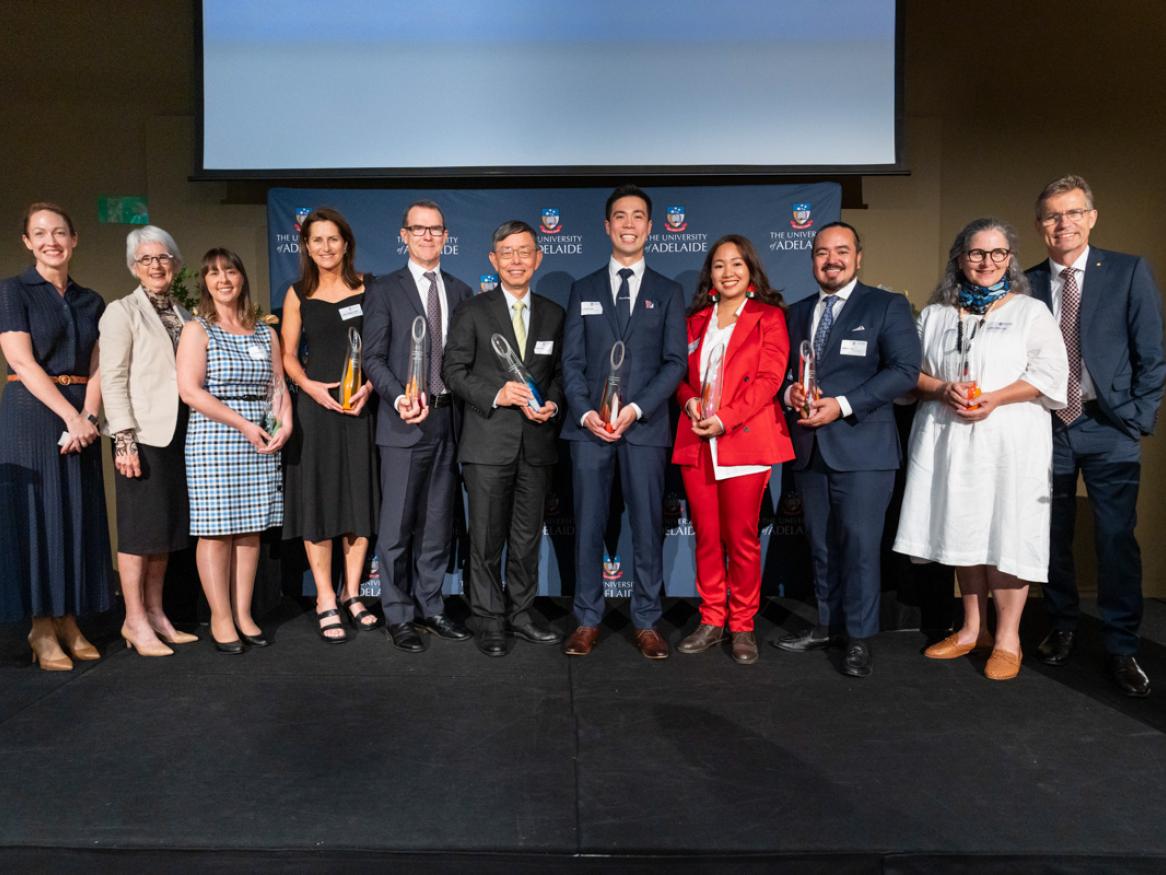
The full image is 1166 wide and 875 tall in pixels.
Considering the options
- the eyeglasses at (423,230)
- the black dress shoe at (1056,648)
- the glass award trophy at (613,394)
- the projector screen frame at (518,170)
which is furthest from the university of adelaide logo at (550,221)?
the black dress shoe at (1056,648)

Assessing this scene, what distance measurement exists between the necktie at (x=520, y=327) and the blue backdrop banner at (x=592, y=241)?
1.07 meters

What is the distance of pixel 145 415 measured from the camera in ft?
10.8

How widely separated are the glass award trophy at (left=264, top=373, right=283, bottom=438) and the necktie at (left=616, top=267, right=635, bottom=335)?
1.43 metres

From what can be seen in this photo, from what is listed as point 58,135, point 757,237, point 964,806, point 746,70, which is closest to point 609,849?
point 964,806

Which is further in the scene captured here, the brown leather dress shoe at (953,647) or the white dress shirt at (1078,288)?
the brown leather dress shoe at (953,647)

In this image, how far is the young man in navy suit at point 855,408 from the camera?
3.15 m

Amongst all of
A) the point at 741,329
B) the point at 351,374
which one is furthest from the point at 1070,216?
the point at 351,374

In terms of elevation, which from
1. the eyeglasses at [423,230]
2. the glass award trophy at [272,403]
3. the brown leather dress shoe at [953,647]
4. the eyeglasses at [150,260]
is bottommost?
the brown leather dress shoe at [953,647]

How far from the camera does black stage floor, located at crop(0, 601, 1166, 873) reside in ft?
6.59

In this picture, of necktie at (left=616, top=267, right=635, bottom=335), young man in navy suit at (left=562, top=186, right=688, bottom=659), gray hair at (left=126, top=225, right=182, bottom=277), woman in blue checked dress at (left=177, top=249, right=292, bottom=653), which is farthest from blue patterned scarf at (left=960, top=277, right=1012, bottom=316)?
gray hair at (left=126, top=225, right=182, bottom=277)

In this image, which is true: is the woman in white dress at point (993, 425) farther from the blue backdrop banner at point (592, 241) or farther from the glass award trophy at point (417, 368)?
the glass award trophy at point (417, 368)

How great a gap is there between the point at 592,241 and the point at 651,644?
7.15ft

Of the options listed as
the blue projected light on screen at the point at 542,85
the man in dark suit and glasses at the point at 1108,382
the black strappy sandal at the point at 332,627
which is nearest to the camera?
the man in dark suit and glasses at the point at 1108,382

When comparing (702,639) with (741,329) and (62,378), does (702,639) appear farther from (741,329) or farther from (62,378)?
(62,378)
